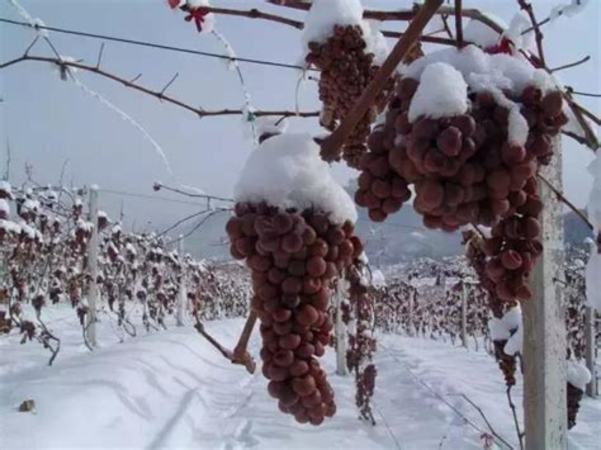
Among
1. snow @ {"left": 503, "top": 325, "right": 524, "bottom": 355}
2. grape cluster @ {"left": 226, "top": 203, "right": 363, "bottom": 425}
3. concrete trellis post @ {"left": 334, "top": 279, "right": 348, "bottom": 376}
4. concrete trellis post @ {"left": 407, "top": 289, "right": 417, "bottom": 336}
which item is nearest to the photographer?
grape cluster @ {"left": 226, "top": 203, "right": 363, "bottom": 425}

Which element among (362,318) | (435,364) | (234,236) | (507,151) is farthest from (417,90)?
(435,364)

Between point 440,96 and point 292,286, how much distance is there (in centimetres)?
20

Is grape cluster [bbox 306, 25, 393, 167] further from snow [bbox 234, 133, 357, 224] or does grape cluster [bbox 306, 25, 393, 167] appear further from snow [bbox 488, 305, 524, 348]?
snow [bbox 488, 305, 524, 348]

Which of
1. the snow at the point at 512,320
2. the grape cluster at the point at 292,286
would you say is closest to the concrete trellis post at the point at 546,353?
the grape cluster at the point at 292,286

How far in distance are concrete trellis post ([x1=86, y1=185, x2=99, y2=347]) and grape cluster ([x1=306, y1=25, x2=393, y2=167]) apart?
8.62 m

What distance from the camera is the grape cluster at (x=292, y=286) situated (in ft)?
1.76

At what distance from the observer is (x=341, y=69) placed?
→ 937 millimetres

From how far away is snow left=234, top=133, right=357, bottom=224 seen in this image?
0.55 metres

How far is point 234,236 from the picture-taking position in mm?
562

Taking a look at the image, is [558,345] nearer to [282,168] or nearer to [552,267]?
[552,267]

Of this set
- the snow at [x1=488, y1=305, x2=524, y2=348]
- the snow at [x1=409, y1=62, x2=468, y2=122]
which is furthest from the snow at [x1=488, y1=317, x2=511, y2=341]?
the snow at [x1=409, y1=62, x2=468, y2=122]

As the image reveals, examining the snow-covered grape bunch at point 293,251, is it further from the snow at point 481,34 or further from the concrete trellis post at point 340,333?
the concrete trellis post at point 340,333

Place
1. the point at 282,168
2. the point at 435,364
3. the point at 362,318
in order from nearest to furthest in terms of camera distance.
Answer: the point at 282,168 → the point at 362,318 → the point at 435,364

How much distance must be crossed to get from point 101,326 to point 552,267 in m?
13.8
